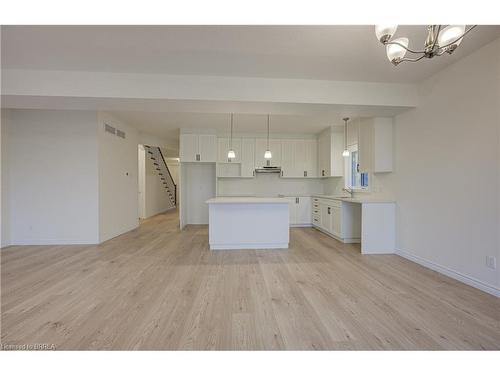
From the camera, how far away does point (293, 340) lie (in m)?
1.64

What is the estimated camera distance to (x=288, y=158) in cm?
640

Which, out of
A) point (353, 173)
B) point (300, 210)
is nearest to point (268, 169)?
point (300, 210)

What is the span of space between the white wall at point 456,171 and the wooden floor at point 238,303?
0.38m

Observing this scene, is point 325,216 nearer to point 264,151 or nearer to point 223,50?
point 264,151

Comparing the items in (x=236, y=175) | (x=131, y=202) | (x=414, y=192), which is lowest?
(x=131, y=202)

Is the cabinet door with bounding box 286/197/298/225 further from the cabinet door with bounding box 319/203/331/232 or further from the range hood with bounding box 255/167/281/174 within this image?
the range hood with bounding box 255/167/281/174

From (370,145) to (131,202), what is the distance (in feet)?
19.3

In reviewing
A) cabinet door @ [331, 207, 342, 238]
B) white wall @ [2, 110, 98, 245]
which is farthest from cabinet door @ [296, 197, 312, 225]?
white wall @ [2, 110, 98, 245]

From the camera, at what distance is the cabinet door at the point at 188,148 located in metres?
5.81

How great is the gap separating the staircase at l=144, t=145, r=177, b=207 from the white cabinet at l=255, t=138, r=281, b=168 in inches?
172

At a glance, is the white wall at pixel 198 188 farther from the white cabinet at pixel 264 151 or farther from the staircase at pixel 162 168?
the staircase at pixel 162 168

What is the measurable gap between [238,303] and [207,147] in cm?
454
